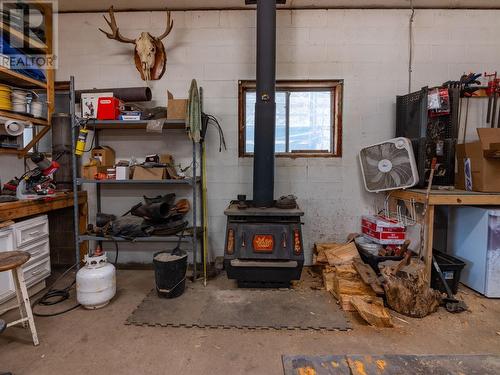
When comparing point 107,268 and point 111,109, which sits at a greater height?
point 111,109

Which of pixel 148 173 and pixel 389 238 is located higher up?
pixel 148 173

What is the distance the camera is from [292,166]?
10.2 feet

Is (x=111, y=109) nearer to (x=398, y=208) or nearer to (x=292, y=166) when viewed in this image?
(x=292, y=166)

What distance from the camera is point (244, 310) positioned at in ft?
7.20

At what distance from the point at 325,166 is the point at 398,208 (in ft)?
2.91

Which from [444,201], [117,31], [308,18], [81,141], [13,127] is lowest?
[444,201]

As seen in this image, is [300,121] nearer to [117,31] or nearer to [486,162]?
[486,162]

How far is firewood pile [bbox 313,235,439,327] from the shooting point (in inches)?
81.4

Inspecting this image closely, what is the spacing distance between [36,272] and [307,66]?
331 centimetres

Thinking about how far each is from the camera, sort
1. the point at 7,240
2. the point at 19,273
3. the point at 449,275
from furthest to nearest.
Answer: the point at 449,275 < the point at 7,240 < the point at 19,273

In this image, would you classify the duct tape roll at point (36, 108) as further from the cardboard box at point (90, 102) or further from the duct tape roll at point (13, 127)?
the cardboard box at point (90, 102)

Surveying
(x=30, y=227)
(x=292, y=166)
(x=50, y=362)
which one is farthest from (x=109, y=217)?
(x=292, y=166)

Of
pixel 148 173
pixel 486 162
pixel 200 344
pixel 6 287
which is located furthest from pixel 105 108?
pixel 486 162

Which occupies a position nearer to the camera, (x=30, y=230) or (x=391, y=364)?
(x=391, y=364)
